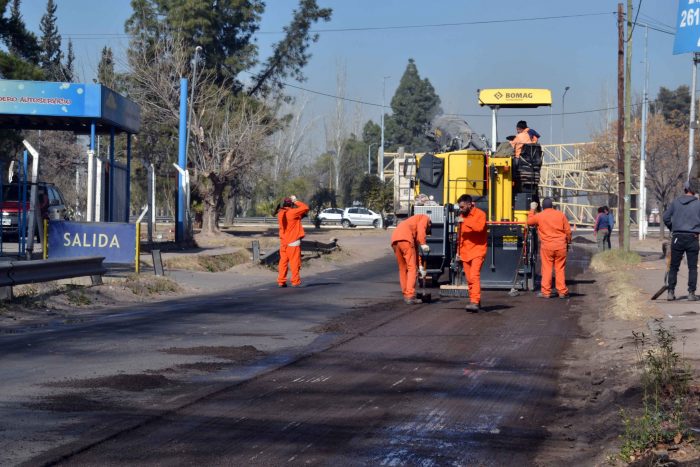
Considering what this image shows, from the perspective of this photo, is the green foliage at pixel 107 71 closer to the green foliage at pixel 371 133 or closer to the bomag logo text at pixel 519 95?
the bomag logo text at pixel 519 95

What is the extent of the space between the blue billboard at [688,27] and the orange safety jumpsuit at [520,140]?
3.51 metres

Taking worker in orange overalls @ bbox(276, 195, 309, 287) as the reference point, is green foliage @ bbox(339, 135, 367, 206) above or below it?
above

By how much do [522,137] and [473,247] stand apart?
5.84 metres

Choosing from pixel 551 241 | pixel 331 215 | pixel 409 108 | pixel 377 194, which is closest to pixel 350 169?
pixel 331 215

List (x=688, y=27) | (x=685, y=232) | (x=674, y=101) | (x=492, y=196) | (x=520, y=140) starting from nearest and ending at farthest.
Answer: (x=685, y=232) → (x=688, y=27) → (x=492, y=196) → (x=520, y=140) → (x=674, y=101)

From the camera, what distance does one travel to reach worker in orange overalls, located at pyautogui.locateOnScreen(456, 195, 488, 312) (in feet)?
47.8

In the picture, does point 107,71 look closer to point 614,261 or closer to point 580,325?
point 614,261

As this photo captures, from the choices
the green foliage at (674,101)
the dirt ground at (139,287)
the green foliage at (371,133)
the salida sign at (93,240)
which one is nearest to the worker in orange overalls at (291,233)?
the dirt ground at (139,287)

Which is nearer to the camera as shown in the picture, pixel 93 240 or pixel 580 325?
pixel 580 325

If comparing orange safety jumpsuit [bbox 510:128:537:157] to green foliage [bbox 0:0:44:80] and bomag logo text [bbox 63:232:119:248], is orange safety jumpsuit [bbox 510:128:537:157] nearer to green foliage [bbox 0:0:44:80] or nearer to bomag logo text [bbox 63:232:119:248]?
bomag logo text [bbox 63:232:119:248]

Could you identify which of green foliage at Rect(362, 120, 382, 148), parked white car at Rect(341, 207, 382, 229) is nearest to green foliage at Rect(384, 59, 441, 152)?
green foliage at Rect(362, 120, 382, 148)

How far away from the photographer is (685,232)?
50.5 ft

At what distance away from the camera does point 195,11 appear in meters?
47.8

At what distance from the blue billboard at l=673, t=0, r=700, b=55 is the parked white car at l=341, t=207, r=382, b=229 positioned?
48.2 metres
